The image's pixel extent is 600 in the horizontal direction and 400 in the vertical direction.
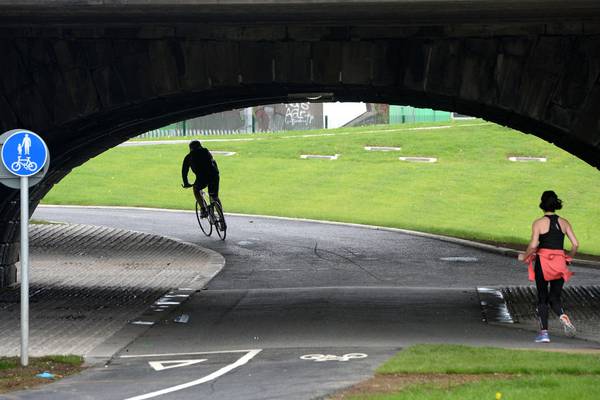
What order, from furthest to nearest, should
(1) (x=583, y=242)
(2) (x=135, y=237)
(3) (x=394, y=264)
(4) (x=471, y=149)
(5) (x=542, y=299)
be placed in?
(4) (x=471, y=149), (1) (x=583, y=242), (2) (x=135, y=237), (3) (x=394, y=264), (5) (x=542, y=299)

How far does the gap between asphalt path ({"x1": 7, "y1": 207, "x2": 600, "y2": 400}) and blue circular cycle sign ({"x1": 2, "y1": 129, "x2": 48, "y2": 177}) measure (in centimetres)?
221

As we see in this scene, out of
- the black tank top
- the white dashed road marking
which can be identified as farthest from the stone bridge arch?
the white dashed road marking

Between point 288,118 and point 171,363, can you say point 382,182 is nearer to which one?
point 171,363

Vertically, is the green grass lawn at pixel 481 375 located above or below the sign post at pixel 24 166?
below

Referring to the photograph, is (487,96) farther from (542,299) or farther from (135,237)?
(135,237)

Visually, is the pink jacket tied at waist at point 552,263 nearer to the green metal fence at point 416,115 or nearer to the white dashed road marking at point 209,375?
the white dashed road marking at point 209,375

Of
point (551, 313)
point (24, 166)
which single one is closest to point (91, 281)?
point (551, 313)

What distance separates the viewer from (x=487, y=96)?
1585 cm

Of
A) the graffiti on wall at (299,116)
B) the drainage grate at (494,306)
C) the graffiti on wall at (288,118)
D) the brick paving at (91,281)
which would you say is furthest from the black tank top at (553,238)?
the graffiti on wall at (299,116)

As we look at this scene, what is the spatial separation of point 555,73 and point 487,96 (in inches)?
35.4

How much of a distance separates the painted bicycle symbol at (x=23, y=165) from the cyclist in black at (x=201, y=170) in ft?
41.2

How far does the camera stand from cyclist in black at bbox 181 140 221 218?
25.6m

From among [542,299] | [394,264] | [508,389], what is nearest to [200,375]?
[508,389]

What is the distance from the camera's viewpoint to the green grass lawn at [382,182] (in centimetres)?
3441
